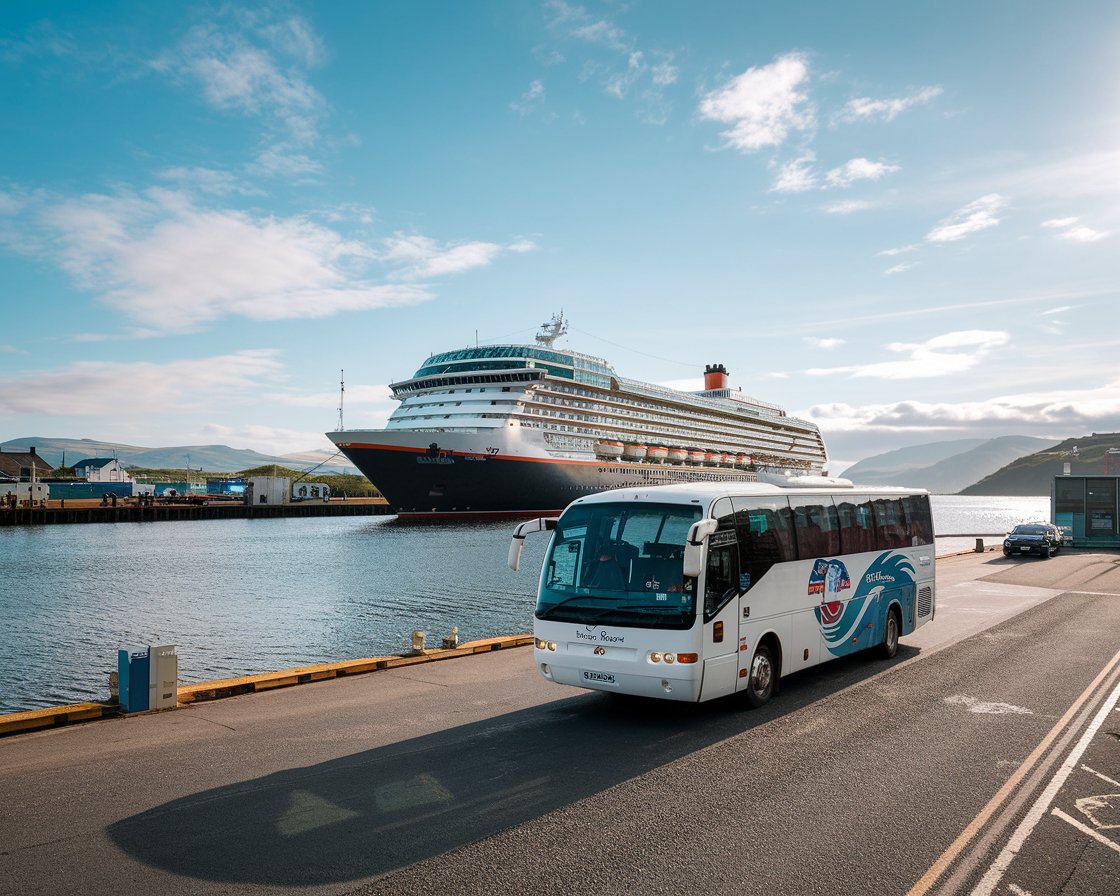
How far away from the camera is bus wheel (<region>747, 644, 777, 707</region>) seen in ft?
31.6

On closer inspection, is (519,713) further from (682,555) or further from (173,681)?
(173,681)

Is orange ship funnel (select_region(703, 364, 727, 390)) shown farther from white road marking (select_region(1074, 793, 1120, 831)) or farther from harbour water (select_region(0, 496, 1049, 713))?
white road marking (select_region(1074, 793, 1120, 831))

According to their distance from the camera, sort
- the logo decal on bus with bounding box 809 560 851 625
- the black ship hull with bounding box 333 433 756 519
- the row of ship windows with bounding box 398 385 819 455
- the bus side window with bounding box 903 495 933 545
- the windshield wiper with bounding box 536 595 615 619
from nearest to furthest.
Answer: the windshield wiper with bounding box 536 595 615 619 < the logo decal on bus with bounding box 809 560 851 625 < the bus side window with bounding box 903 495 933 545 < the black ship hull with bounding box 333 433 756 519 < the row of ship windows with bounding box 398 385 819 455

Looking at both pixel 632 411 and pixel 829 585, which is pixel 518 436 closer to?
pixel 632 411

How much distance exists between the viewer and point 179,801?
6.64 meters

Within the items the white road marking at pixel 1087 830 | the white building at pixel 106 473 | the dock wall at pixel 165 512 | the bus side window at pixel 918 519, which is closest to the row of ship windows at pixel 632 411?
the dock wall at pixel 165 512

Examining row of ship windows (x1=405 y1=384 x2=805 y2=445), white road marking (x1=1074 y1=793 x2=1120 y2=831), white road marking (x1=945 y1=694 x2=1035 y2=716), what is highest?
row of ship windows (x1=405 y1=384 x2=805 y2=445)

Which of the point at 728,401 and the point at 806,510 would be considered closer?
the point at 806,510

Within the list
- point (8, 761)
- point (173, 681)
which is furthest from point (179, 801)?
point (173, 681)

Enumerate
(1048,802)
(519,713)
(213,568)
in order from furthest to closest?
(213,568), (519,713), (1048,802)

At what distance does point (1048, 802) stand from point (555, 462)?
62.4 m

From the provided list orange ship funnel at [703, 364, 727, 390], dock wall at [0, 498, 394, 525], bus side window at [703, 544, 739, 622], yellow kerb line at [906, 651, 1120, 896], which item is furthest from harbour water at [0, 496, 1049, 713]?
orange ship funnel at [703, 364, 727, 390]

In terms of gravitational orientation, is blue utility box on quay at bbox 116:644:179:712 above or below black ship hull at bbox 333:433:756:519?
below

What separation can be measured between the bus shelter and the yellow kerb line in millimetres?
37867
